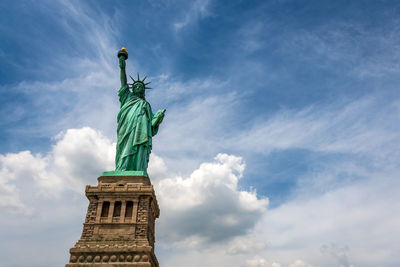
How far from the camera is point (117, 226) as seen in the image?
2591cm

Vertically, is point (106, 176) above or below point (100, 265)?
above

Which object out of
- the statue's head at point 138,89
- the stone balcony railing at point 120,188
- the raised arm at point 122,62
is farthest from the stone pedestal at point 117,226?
the raised arm at point 122,62

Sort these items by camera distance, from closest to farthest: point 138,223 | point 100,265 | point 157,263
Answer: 1. point 100,265
2. point 138,223
3. point 157,263

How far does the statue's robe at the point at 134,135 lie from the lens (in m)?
29.9

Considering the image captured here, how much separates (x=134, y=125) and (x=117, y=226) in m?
9.16

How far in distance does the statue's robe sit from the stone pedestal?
1981 millimetres

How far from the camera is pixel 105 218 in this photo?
2634cm

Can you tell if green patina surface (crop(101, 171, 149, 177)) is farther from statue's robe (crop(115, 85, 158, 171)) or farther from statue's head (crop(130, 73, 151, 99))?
statue's head (crop(130, 73, 151, 99))

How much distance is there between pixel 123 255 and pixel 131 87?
55.0 ft

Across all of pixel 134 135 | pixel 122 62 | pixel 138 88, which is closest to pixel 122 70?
pixel 122 62

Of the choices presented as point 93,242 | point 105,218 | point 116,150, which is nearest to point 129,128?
point 116,150

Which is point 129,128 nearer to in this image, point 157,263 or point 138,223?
point 138,223

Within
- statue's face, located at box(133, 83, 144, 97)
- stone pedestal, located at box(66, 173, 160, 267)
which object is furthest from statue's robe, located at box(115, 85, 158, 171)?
stone pedestal, located at box(66, 173, 160, 267)

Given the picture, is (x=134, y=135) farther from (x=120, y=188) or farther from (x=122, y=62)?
(x=122, y=62)
